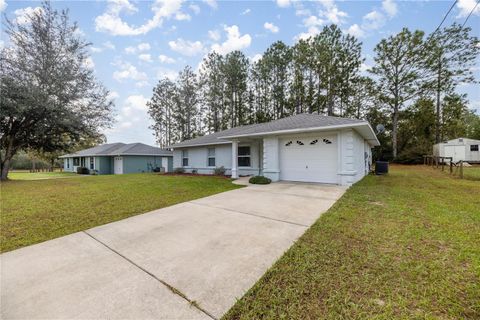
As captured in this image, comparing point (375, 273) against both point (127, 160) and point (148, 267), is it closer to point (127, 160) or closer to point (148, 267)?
point (148, 267)

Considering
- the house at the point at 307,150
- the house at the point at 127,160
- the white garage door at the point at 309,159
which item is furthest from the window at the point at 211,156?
the house at the point at 127,160

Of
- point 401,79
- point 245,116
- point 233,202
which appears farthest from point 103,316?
point 401,79

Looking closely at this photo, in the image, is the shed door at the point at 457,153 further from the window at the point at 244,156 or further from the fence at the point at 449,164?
the window at the point at 244,156

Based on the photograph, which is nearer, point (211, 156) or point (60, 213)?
point (60, 213)

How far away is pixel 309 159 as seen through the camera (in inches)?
377

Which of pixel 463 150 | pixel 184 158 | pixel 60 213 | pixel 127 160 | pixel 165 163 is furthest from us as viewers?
pixel 165 163

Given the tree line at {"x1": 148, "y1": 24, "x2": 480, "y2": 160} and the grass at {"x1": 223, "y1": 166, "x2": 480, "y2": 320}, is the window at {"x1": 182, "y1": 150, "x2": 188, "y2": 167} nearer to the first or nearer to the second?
the tree line at {"x1": 148, "y1": 24, "x2": 480, "y2": 160}

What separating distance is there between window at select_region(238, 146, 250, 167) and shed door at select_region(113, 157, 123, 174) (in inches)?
622

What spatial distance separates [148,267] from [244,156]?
1090cm

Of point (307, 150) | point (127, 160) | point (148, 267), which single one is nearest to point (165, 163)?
point (127, 160)

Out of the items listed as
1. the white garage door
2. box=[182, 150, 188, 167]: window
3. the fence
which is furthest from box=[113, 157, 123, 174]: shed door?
the fence

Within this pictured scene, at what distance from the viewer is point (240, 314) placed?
1.78m

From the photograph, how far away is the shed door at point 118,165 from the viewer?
2217cm

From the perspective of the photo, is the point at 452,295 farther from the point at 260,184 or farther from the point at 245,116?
the point at 245,116
